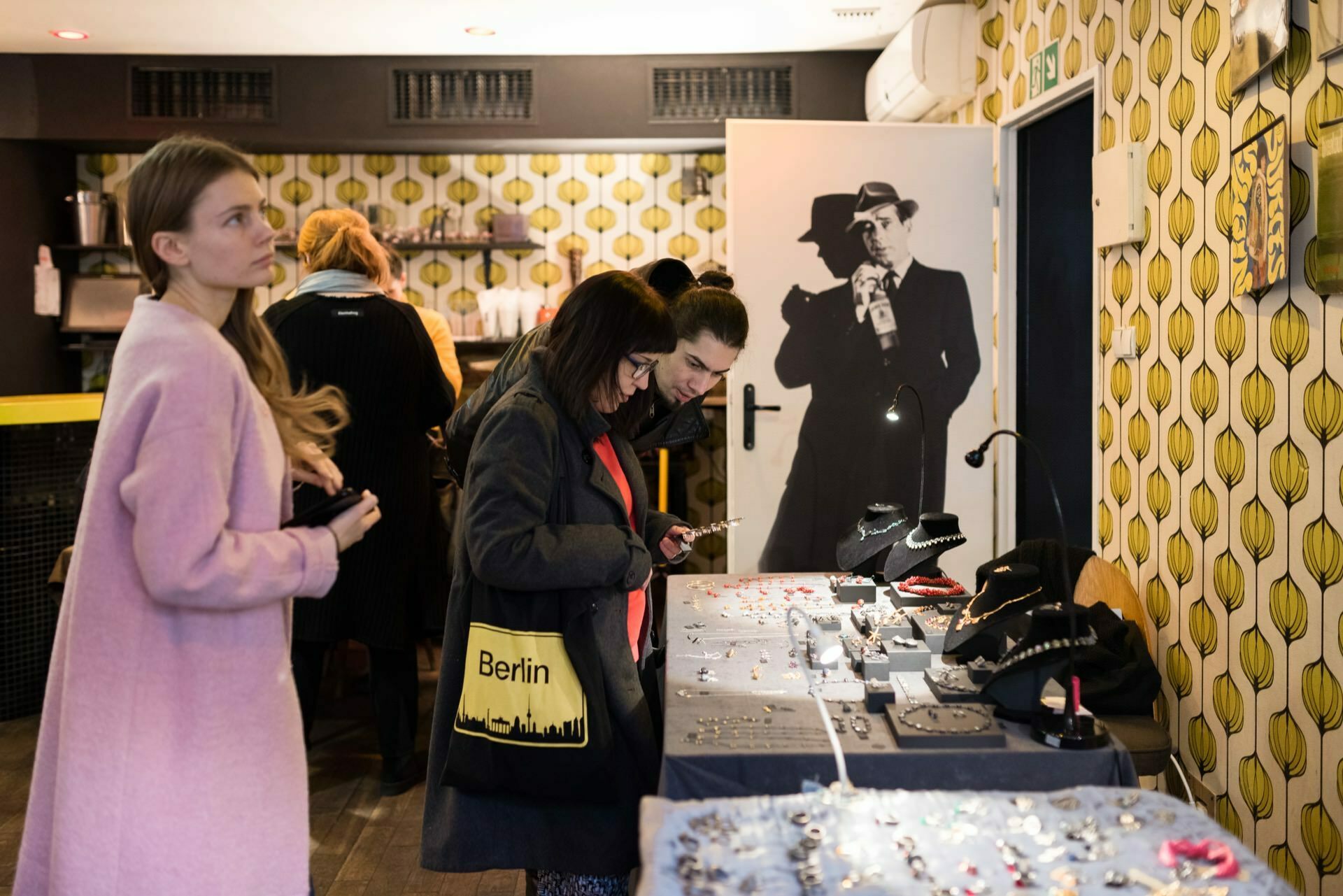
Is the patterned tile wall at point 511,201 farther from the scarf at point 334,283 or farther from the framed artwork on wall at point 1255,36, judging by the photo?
the framed artwork on wall at point 1255,36

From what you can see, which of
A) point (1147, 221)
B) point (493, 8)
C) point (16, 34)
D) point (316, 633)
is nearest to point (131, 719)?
point (316, 633)

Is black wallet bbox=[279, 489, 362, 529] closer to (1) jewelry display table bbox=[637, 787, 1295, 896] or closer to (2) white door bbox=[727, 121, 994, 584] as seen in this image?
(1) jewelry display table bbox=[637, 787, 1295, 896]

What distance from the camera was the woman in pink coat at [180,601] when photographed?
50.4 inches

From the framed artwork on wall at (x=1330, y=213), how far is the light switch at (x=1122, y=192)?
2.55 feet

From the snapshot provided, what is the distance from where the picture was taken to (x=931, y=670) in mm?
1870

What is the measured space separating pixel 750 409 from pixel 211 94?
2.82 meters

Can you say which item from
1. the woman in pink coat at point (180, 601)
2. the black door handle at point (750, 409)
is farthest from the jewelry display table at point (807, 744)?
the black door handle at point (750, 409)

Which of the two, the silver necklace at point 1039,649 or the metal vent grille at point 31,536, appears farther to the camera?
the metal vent grille at point 31,536

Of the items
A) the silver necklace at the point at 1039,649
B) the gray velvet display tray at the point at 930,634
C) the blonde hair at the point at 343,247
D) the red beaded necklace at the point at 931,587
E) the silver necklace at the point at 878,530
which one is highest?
the blonde hair at the point at 343,247

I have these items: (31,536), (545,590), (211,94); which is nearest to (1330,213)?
(545,590)

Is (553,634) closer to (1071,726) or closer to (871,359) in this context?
(1071,726)

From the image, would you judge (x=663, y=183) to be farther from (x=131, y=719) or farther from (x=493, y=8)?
(x=131, y=719)

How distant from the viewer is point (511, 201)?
5637mm

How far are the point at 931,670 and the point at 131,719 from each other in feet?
3.91
